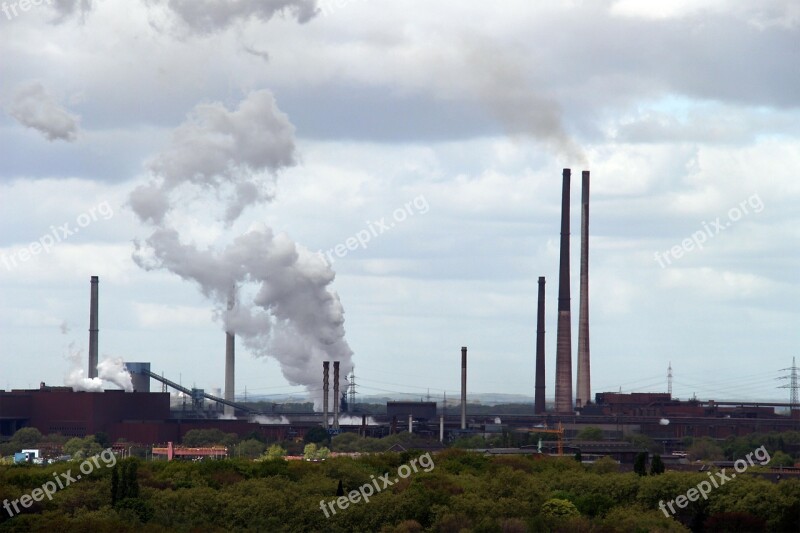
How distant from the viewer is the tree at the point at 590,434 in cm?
18443

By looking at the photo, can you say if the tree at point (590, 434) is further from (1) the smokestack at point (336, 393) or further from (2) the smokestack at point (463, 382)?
(1) the smokestack at point (336, 393)

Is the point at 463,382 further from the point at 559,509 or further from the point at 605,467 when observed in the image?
the point at 559,509

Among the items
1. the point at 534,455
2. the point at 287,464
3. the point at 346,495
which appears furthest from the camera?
the point at 534,455

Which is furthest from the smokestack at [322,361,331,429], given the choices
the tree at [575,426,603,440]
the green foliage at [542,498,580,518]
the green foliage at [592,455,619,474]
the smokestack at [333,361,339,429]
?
the green foliage at [542,498,580,518]

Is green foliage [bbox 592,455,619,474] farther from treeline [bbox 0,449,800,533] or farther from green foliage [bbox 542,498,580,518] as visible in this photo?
green foliage [bbox 542,498,580,518]

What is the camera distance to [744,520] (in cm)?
9238

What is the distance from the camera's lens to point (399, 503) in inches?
3666

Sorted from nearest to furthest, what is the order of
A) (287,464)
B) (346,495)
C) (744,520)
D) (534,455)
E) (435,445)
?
1. (744,520)
2. (346,495)
3. (287,464)
4. (534,455)
5. (435,445)

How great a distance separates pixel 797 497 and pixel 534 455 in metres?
44.3

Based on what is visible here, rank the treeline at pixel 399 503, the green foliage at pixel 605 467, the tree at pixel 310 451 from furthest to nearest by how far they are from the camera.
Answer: the tree at pixel 310 451 < the green foliage at pixel 605 467 < the treeline at pixel 399 503

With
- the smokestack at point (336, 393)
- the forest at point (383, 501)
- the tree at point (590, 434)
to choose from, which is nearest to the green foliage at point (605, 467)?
the forest at point (383, 501)

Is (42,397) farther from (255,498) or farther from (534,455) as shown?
(255,498)

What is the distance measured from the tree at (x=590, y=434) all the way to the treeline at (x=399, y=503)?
2832 inches

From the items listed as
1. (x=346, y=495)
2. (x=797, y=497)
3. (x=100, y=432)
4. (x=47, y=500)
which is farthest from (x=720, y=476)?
(x=100, y=432)
